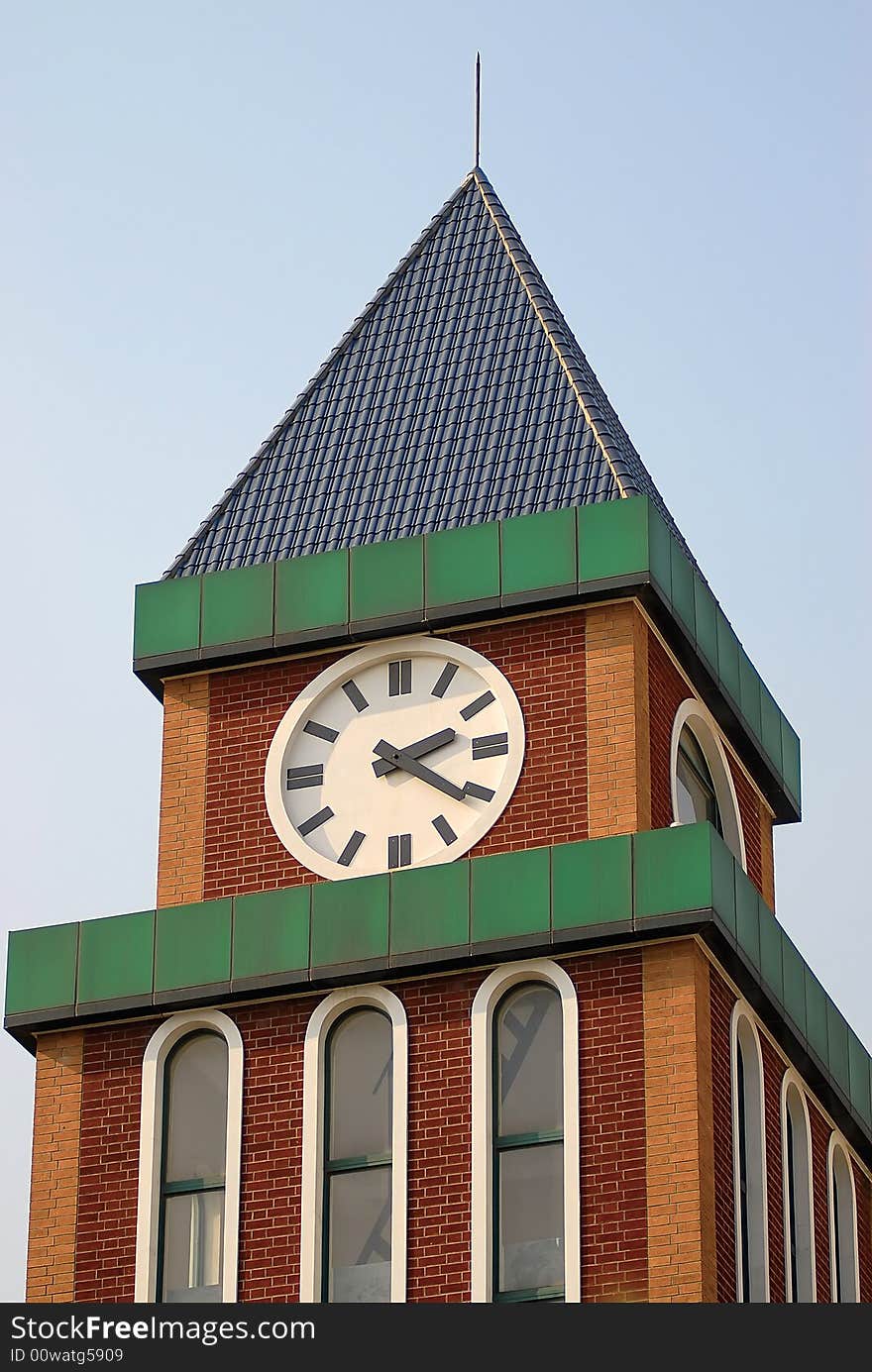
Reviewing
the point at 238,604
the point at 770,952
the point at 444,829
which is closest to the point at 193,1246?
the point at 444,829

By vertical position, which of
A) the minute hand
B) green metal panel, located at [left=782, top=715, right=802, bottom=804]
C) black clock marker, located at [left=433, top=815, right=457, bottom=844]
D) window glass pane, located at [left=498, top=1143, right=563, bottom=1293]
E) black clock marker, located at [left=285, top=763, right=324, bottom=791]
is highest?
green metal panel, located at [left=782, top=715, right=802, bottom=804]

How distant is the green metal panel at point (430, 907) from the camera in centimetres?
3744

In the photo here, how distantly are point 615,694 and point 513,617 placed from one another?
154 centimetres

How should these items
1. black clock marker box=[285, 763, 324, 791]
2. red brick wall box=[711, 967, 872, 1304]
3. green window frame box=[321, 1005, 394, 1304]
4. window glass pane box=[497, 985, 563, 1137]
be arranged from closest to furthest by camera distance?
red brick wall box=[711, 967, 872, 1304] < green window frame box=[321, 1005, 394, 1304] < window glass pane box=[497, 985, 563, 1137] < black clock marker box=[285, 763, 324, 791]

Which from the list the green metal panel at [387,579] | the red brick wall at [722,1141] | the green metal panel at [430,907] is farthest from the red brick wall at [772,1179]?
the green metal panel at [387,579]

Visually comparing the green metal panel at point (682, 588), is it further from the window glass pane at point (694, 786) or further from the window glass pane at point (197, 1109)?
the window glass pane at point (197, 1109)

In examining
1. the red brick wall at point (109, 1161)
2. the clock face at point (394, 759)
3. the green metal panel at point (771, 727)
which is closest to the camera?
the red brick wall at point (109, 1161)

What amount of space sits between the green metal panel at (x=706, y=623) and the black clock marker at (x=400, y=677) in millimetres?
3124

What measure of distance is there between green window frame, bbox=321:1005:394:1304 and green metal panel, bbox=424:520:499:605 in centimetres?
464

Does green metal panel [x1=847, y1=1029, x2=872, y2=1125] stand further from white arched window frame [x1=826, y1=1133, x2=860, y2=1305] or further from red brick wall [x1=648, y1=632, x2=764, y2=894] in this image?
red brick wall [x1=648, y1=632, x2=764, y2=894]

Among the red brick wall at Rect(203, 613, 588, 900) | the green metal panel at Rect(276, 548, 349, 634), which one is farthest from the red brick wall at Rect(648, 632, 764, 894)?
the green metal panel at Rect(276, 548, 349, 634)

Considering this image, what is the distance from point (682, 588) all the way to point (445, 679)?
2725 mm

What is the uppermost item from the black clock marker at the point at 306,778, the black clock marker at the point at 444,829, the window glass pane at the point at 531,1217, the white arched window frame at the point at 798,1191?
the black clock marker at the point at 306,778

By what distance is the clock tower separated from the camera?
3644 centimetres
